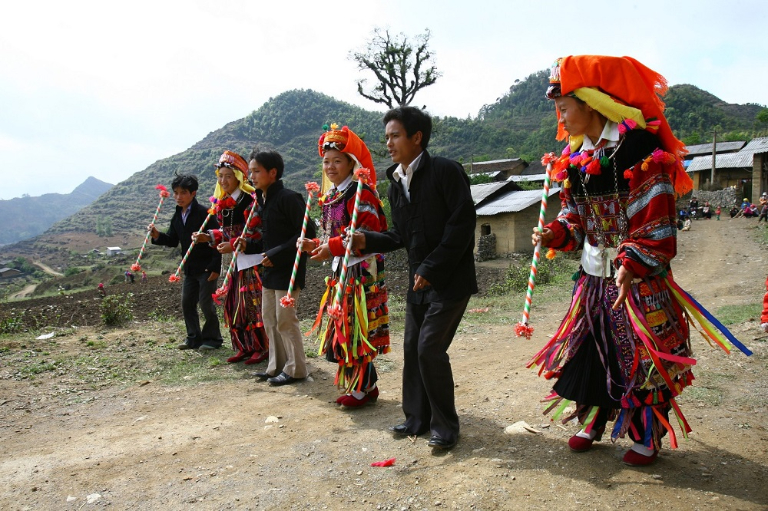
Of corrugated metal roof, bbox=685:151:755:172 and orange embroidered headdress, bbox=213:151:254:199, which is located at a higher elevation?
corrugated metal roof, bbox=685:151:755:172

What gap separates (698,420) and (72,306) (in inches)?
485

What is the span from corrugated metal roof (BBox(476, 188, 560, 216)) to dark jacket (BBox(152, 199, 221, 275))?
15.7m

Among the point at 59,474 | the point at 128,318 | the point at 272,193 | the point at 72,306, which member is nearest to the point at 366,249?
the point at 272,193

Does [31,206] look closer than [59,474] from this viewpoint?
No

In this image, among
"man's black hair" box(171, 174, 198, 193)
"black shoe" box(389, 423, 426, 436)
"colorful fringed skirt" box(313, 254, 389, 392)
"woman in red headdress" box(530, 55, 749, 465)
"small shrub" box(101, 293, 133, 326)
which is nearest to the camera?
"woman in red headdress" box(530, 55, 749, 465)

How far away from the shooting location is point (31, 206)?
12006 centimetres

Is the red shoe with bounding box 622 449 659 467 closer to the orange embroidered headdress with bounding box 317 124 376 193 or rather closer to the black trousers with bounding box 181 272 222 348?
the orange embroidered headdress with bounding box 317 124 376 193

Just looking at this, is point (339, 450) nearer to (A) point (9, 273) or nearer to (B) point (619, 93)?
(B) point (619, 93)

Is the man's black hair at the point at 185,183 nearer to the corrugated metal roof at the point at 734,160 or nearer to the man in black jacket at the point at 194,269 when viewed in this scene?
the man in black jacket at the point at 194,269

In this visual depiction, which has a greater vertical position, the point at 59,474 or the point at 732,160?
the point at 732,160

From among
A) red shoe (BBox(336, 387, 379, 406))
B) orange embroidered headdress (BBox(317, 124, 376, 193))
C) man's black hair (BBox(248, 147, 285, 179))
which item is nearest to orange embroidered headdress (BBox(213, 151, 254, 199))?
man's black hair (BBox(248, 147, 285, 179))

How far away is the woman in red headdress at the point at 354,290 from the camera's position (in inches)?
174

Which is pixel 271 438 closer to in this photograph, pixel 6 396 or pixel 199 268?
pixel 6 396

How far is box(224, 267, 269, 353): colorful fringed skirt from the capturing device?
20.4ft
